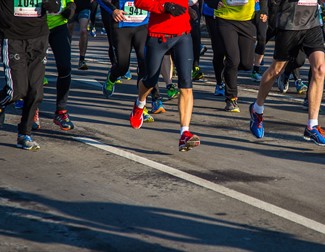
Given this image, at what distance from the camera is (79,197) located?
7.48 m

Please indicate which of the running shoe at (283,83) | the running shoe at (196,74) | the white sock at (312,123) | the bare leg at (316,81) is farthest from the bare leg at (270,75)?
the running shoe at (196,74)

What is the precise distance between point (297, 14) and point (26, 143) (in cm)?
297

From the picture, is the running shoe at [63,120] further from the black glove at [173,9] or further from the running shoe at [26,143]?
the black glove at [173,9]

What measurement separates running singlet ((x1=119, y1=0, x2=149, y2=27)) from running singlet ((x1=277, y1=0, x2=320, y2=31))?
196 cm

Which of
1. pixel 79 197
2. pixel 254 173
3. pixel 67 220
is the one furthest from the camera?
pixel 254 173

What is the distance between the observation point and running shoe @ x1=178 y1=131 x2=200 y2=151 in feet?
29.8

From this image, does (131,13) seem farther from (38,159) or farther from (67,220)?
(67,220)

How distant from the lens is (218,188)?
25.7 ft

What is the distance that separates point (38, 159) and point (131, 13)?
2.95 m

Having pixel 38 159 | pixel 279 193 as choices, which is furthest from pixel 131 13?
pixel 279 193

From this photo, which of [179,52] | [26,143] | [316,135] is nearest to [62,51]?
[26,143]

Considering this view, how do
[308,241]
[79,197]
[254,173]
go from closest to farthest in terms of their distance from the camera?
[308,241] < [79,197] < [254,173]

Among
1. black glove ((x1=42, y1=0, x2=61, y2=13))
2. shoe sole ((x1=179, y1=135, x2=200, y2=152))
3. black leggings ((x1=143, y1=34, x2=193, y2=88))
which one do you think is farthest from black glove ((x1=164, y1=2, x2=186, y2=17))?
shoe sole ((x1=179, y1=135, x2=200, y2=152))

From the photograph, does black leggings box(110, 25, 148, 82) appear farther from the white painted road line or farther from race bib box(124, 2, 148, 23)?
the white painted road line
